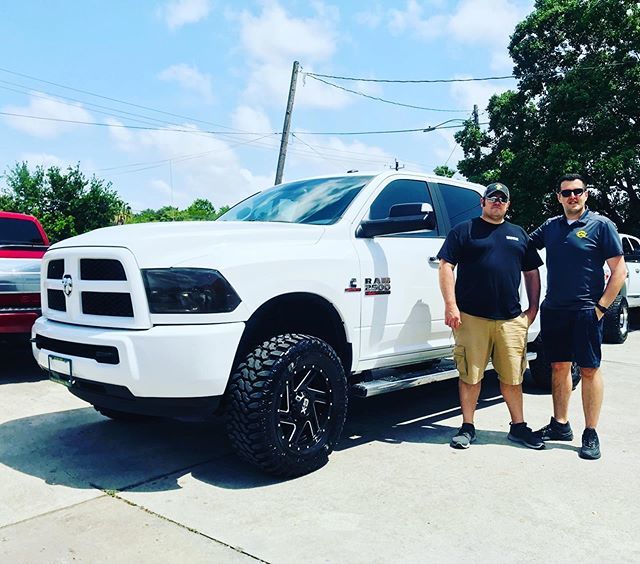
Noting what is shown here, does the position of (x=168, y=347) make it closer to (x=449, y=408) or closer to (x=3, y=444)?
(x=3, y=444)

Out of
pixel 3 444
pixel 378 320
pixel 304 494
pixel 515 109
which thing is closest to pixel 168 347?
pixel 304 494

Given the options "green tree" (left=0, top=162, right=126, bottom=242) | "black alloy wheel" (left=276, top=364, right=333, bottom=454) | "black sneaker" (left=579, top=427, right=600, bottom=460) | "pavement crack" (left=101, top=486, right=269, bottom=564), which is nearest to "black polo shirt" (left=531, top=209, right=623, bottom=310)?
"black sneaker" (left=579, top=427, right=600, bottom=460)

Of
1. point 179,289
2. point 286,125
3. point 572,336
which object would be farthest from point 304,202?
point 286,125

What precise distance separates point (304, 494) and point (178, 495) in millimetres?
687

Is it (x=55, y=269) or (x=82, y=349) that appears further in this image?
(x=55, y=269)

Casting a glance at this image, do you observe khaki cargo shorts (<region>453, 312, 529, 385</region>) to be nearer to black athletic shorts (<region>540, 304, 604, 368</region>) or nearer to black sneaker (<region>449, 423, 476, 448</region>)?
black athletic shorts (<region>540, 304, 604, 368</region>)

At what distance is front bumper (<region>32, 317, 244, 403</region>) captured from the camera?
123 inches

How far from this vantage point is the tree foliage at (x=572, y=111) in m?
17.8

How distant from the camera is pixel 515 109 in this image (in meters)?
20.8

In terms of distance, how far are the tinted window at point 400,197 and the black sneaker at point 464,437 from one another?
4.76 feet

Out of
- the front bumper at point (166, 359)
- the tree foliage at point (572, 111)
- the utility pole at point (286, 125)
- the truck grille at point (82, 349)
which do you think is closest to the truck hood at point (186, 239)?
the front bumper at point (166, 359)

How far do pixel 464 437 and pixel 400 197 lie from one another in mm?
1806

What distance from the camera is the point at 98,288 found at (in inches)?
134

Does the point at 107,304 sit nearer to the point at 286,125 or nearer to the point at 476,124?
the point at 286,125
